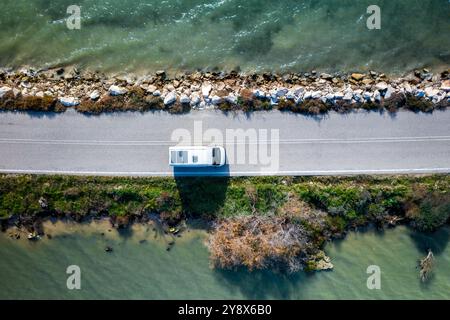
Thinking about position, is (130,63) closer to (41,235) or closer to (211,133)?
(211,133)

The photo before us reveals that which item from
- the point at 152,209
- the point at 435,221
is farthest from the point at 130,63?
the point at 435,221

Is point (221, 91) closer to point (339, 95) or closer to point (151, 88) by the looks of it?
point (151, 88)

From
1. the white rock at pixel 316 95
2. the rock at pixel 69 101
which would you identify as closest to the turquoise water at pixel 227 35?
the white rock at pixel 316 95

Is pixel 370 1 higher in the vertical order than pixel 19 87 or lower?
higher

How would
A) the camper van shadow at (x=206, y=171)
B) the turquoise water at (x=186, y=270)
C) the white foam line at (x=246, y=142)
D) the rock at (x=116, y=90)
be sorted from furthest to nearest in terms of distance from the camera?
the rock at (x=116, y=90) < the turquoise water at (x=186, y=270) < the camper van shadow at (x=206, y=171) < the white foam line at (x=246, y=142)

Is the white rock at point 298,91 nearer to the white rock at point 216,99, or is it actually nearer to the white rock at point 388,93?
the white rock at point 216,99

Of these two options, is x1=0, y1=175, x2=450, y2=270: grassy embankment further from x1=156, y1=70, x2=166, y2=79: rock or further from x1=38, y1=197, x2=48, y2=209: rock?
x1=156, y1=70, x2=166, y2=79: rock
